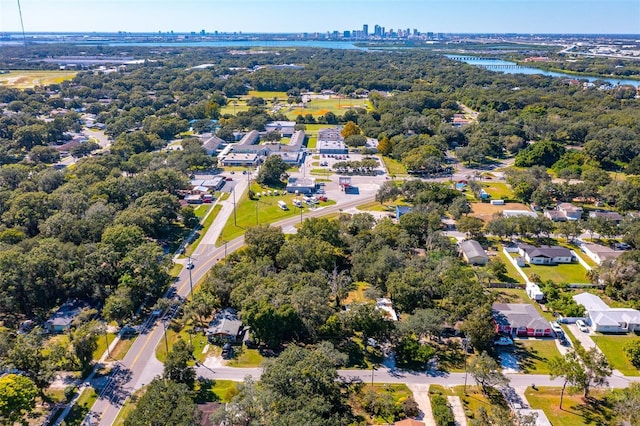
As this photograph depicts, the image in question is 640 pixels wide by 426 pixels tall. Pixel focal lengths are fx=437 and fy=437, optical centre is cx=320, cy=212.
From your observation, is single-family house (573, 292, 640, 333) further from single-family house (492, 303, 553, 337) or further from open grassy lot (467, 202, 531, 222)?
open grassy lot (467, 202, 531, 222)

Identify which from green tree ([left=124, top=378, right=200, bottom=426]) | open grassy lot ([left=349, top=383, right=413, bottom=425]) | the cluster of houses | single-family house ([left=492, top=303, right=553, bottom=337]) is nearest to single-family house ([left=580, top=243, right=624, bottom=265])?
single-family house ([left=492, top=303, right=553, bottom=337])

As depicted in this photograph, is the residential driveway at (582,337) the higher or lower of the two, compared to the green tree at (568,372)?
lower

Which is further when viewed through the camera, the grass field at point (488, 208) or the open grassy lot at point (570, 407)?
the grass field at point (488, 208)

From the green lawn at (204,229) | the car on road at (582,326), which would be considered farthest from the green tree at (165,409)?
the car on road at (582,326)

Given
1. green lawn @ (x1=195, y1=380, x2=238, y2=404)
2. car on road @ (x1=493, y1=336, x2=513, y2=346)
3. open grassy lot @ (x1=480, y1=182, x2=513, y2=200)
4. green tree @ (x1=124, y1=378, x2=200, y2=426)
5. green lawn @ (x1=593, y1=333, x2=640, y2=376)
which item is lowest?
green lawn @ (x1=593, y1=333, x2=640, y2=376)

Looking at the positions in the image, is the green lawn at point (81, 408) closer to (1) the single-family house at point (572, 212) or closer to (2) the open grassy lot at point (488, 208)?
(2) the open grassy lot at point (488, 208)

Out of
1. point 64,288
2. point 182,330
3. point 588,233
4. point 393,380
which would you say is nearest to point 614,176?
point 588,233

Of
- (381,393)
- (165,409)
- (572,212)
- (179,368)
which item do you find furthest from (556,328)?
(165,409)

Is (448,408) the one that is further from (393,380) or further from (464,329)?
(464,329)
